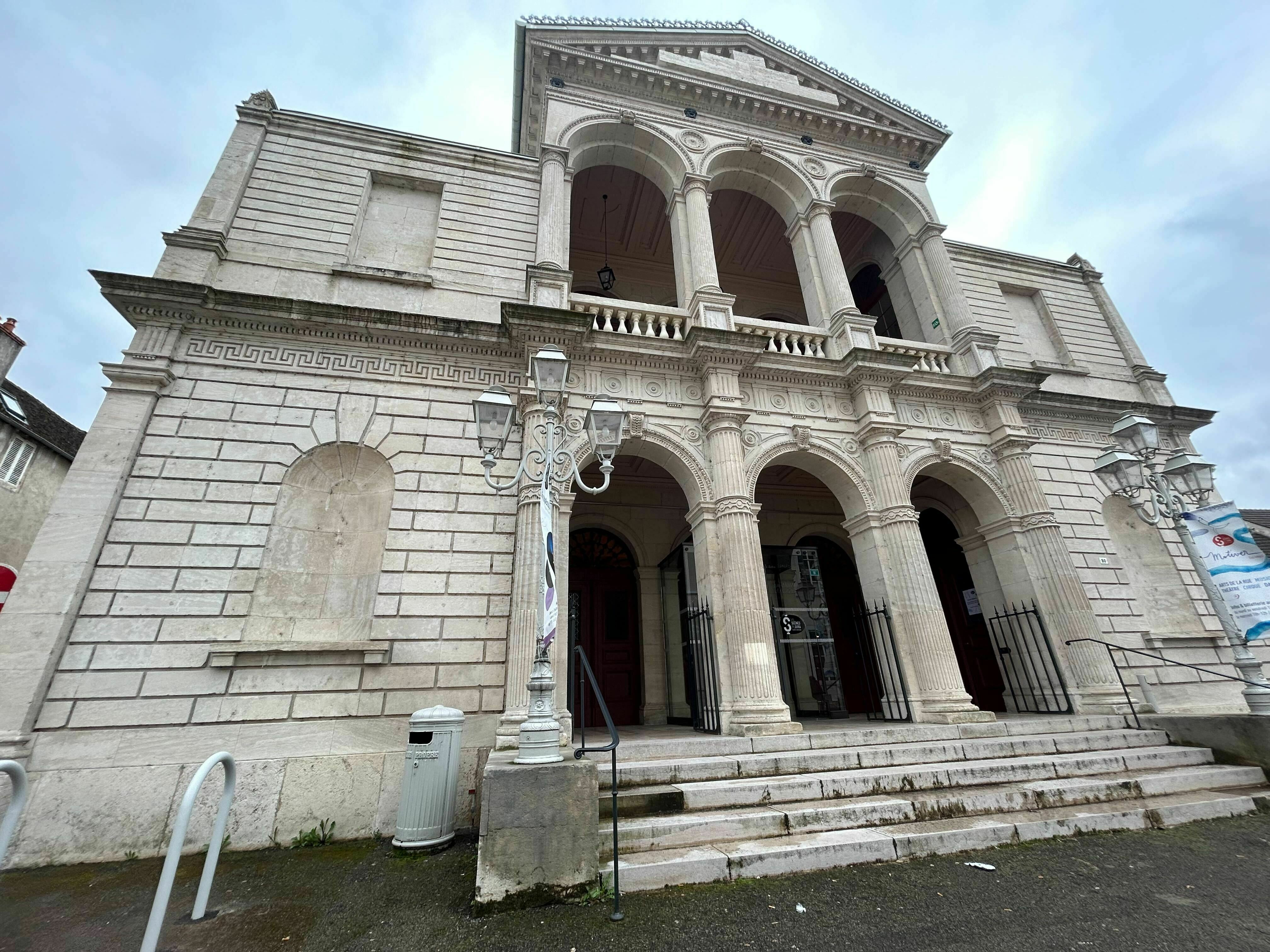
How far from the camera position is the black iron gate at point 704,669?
7.59 metres

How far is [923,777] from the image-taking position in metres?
5.50

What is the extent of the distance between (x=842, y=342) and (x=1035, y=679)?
22.8 feet

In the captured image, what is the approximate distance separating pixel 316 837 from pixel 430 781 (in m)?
1.67

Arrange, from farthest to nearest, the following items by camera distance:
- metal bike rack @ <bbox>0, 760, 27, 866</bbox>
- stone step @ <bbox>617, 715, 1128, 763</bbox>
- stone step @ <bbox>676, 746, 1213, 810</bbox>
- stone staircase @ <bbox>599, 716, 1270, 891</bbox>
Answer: stone step @ <bbox>617, 715, 1128, 763</bbox>, stone step @ <bbox>676, 746, 1213, 810</bbox>, stone staircase @ <bbox>599, 716, 1270, 891</bbox>, metal bike rack @ <bbox>0, 760, 27, 866</bbox>

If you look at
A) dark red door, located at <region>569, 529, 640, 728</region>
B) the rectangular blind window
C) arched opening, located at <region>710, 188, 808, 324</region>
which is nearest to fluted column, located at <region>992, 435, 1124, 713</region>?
arched opening, located at <region>710, 188, 808, 324</region>

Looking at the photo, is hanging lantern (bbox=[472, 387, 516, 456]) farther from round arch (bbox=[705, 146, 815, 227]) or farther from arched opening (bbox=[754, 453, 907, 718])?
round arch (bbox=[705, 146, 815, 227])

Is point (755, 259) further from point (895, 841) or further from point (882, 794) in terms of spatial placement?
point (895, 841)

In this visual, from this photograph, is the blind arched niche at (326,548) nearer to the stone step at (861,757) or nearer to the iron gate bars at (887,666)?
the stone step at (861,757)

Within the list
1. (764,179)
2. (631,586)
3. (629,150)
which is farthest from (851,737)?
(629,150)

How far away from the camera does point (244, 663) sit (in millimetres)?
6402

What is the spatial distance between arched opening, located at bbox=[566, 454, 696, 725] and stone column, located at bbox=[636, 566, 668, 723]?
1cm

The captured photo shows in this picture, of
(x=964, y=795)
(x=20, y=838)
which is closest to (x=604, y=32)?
(x=964, y=795)

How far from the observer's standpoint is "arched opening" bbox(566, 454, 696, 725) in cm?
1059

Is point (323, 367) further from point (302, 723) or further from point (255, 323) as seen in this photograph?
point (302, 723)
